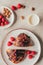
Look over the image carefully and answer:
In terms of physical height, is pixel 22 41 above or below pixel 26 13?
below

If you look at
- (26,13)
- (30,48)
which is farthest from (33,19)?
(30,48)

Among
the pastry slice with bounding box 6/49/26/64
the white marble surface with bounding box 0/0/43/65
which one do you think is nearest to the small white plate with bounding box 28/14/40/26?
the white marble surface with bounding box 0/0/43/65

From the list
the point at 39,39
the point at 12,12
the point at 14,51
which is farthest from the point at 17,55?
the point at 12,12

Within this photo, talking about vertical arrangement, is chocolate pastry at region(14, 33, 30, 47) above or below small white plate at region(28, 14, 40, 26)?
below

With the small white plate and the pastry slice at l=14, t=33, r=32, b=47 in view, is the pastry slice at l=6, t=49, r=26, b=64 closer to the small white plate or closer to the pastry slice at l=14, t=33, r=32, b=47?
the pastry slice at l=14, t=33, r=32, b=47

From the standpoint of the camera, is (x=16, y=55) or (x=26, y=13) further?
(x=26, y=13)

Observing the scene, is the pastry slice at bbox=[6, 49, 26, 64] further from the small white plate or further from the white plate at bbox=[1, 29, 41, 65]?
the small white plate

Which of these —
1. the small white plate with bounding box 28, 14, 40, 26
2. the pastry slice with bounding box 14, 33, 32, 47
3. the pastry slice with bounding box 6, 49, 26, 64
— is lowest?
the pastry slice with bounding box 6, 49, 26, 64

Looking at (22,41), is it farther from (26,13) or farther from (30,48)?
(26,13)

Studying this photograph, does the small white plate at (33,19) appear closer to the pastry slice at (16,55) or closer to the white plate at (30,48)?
the white plate at (30,48)
